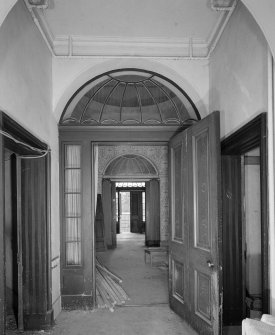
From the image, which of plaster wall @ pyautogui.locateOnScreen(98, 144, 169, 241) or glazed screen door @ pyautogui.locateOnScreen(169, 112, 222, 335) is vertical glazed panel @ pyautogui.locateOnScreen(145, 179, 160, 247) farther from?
glazed screen door @ pyautogui.locateOnScreen(169, 112, 222, 335)

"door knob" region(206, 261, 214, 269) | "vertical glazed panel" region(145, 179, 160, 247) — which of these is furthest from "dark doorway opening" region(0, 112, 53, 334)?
"vertical glazed panel" region(145, 179, 160, 247)

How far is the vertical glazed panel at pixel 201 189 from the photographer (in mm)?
4062

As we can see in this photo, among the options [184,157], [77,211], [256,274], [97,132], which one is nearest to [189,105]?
[184,157]

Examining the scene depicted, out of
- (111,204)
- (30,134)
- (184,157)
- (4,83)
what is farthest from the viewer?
(111,204)

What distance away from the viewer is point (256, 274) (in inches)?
206

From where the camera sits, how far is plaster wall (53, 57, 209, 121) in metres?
4.95

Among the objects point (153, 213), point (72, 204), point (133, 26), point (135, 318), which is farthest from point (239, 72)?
point (153, 213)

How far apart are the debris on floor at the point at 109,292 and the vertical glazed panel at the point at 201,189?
1.90 meters

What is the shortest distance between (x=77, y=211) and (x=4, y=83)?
261 centimetres

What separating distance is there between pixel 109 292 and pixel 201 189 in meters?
2.67

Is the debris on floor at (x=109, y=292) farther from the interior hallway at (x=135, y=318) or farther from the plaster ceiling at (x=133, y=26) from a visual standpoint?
the plaster ceiling at (x=133, y=26)

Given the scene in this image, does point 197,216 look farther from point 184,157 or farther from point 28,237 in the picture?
point 28,237

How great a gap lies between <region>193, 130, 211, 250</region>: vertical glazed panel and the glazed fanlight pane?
1.14m

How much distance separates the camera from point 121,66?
16.9ft
